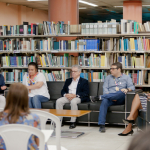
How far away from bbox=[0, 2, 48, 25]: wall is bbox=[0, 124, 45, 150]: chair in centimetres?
1105

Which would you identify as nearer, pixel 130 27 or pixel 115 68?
pixel 115 68

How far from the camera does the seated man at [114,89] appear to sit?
527 centimetres

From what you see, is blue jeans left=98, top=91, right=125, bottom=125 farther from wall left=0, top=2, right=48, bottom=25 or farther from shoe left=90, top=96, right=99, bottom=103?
wall left=0, top=2, right=48, bottom=25

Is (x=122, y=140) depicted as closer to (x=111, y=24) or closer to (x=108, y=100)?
(x=108, y=100)

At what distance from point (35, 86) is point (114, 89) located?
1617 millimetres

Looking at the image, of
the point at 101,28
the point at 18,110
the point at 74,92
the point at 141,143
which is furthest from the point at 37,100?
the point at 141,143

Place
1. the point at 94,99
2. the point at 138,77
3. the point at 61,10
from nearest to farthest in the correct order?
the point at 94,99, the point at 138,77, the point at 61,10

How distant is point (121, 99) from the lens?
5387 mm

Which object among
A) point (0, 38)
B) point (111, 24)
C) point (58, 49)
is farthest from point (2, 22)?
point (111, 24)

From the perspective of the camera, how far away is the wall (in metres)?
12.6

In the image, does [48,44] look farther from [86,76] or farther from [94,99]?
[94,99]

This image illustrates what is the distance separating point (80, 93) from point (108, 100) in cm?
66

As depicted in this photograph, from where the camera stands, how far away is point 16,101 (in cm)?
216

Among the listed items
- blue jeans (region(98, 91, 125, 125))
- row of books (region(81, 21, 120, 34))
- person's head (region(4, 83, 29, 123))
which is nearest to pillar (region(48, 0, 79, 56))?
row of books (region(81, 21, 120, 34))
